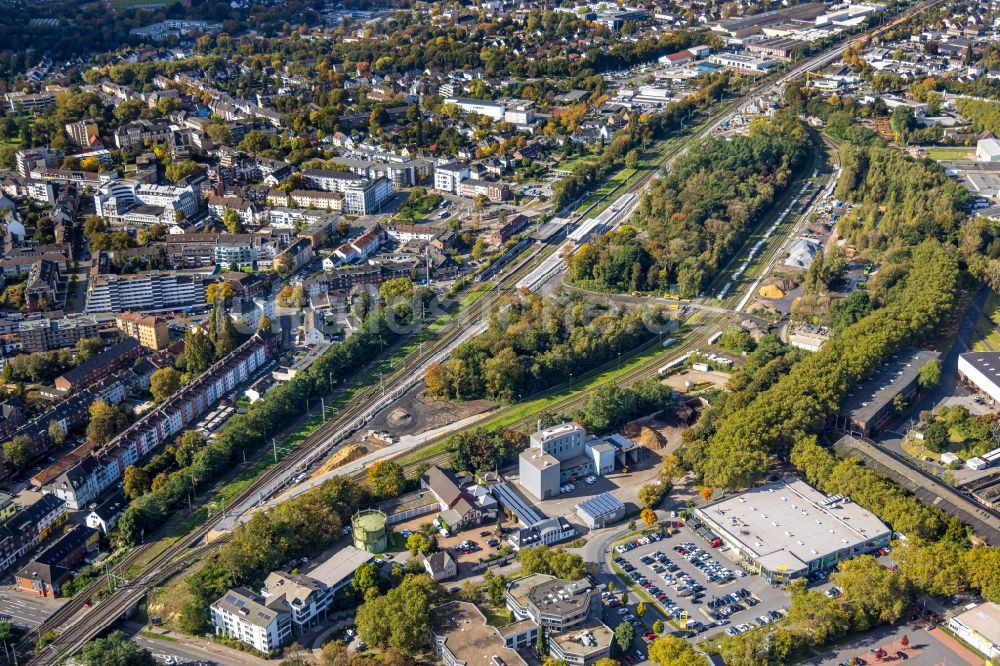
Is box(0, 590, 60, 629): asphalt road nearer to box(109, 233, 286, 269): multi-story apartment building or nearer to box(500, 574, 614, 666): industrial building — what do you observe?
box(500, 574, 614, 666): industrial building

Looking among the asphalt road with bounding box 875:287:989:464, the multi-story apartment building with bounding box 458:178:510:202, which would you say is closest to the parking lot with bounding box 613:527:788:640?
the asphalt road with bounding box 875:287:989:464

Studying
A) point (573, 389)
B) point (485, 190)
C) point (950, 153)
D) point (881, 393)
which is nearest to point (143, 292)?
point (573, 389)

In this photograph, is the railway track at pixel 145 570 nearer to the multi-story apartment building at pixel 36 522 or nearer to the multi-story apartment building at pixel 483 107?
the multi-story apartment building at pixel 36 522

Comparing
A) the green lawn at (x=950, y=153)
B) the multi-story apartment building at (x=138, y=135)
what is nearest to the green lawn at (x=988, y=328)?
the green lawn at (x=950, y=153)

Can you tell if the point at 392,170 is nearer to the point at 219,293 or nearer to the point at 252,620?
the point at 219,293

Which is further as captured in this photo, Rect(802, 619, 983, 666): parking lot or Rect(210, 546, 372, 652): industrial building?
Rect(210, 546, 372, 652): industrial building

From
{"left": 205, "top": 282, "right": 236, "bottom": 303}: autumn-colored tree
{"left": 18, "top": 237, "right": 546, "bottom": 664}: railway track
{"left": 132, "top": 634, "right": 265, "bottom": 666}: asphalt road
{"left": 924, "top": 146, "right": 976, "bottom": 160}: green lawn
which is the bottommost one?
{"left": 132, "top": 634, "right": 265, "bottom": 666}: asphalt road
